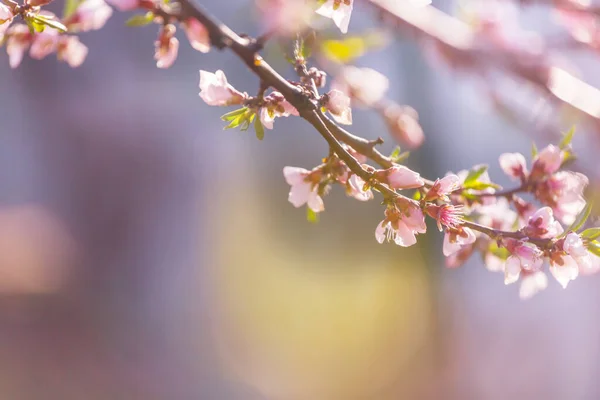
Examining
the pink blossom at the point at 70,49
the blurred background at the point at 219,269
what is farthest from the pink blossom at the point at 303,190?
the blurred background at the point at 219,269

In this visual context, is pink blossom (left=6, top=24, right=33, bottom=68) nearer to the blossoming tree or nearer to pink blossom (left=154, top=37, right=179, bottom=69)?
the blossoming tree

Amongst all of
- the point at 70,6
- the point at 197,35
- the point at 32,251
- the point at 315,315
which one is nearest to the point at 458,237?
the point at 197,35

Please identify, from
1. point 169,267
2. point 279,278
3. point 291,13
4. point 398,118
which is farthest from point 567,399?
point 291,13

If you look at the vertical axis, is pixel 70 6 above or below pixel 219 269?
above

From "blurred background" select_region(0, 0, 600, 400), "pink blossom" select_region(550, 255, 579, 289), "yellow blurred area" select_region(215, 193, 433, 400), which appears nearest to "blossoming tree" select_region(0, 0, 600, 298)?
"pink blossom" select_region(550, 255, 579, 289)

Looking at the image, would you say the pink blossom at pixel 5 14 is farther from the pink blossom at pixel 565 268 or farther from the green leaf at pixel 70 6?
the pink blossom at pixel 565 268

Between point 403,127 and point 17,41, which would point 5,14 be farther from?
point 403,127

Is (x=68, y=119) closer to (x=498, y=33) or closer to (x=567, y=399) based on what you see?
(x=498, y=33)

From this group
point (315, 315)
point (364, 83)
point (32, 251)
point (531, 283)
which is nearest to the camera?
point (531, 283)
